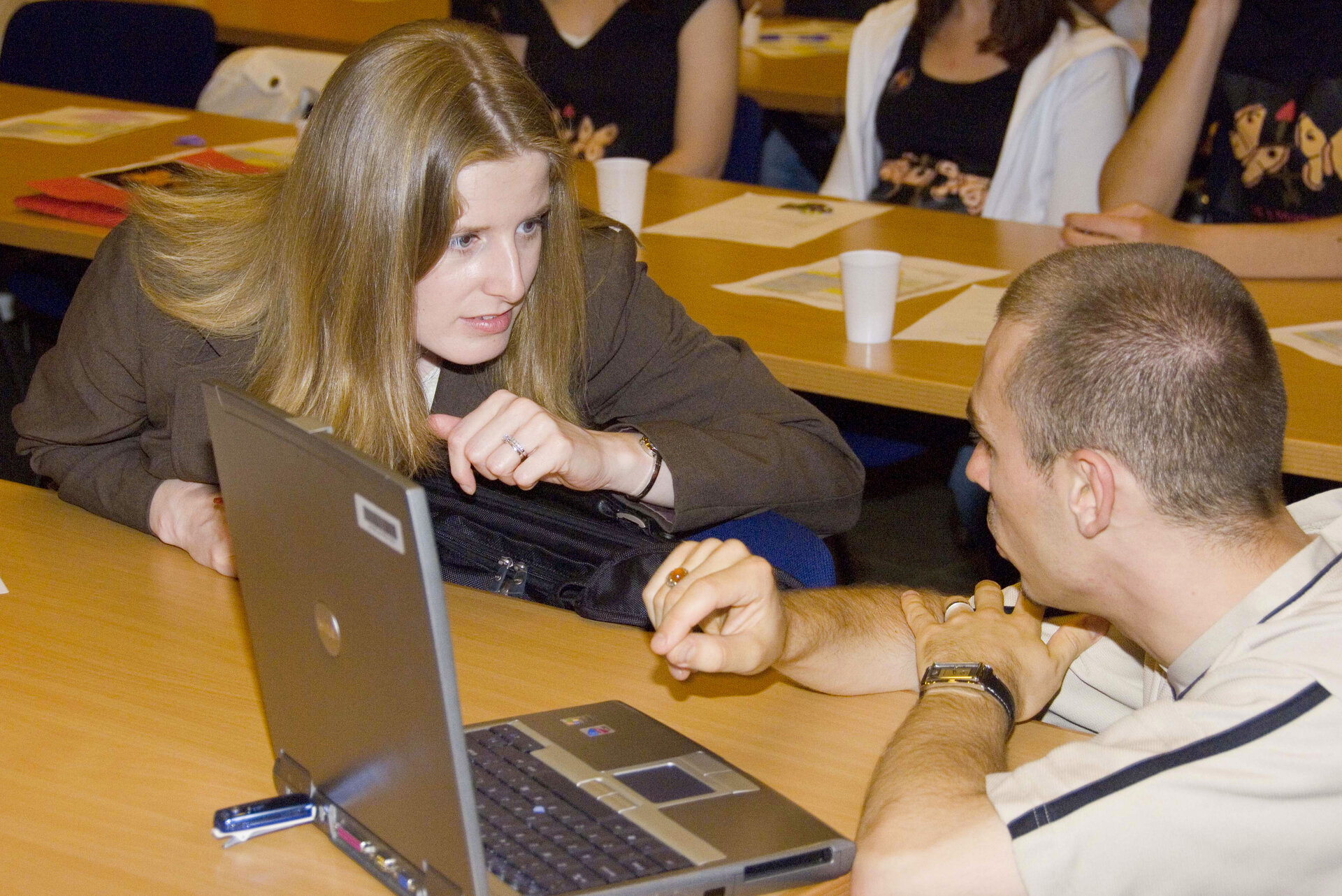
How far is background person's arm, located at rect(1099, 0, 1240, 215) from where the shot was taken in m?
2.77

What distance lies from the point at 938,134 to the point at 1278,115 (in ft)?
2.25

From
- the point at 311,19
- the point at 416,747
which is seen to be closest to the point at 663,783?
the point at 416,747

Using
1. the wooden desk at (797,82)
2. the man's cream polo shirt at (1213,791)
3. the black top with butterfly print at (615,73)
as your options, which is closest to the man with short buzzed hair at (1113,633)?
the man's cream polo shirt at (1213,791)

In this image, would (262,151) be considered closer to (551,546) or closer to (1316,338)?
(551,546)

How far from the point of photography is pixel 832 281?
7.54ft

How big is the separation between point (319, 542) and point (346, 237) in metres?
0.67

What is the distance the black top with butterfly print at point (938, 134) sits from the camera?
2.92m

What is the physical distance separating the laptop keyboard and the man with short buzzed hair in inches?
5.9

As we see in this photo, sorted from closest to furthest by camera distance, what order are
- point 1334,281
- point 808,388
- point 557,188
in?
point 557,188
point 808,388
point 1334,281

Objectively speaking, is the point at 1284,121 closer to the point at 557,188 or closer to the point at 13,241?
the point at 557,188

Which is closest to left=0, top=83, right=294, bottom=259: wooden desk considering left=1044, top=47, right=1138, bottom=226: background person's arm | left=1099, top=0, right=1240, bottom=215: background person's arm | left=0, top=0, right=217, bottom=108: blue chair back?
left=0, top=0, right=217, bottom=108: blue chair back

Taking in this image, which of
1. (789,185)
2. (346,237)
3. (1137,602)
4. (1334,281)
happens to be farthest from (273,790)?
(789,185)

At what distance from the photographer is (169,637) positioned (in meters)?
1.33

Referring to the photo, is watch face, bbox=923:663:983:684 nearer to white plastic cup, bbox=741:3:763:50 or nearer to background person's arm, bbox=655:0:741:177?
background person's arm, bbox=655:0:741:177
